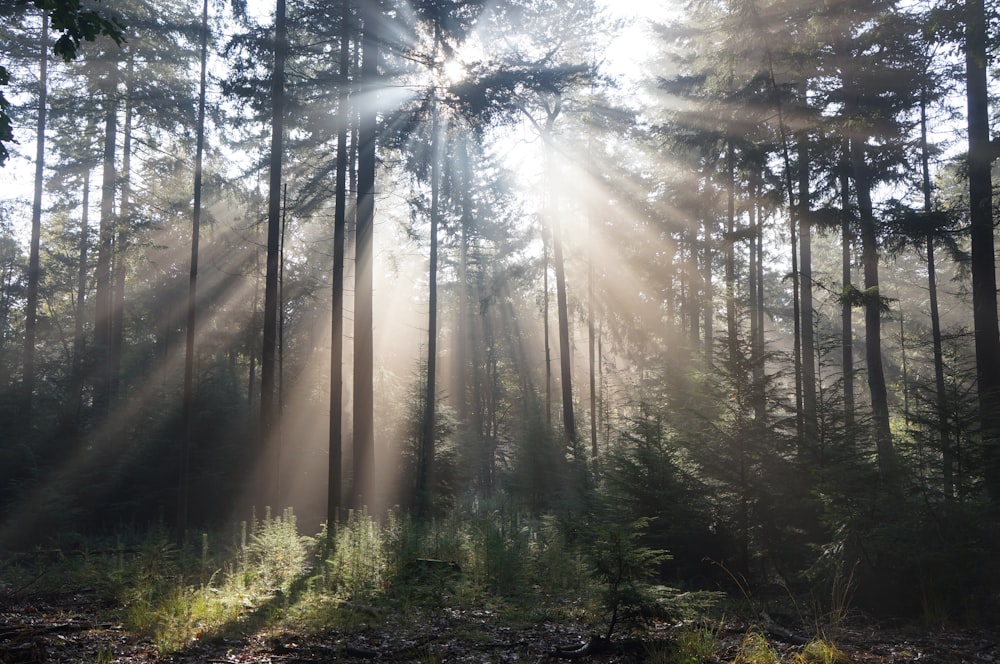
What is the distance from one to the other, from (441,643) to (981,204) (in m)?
12.1

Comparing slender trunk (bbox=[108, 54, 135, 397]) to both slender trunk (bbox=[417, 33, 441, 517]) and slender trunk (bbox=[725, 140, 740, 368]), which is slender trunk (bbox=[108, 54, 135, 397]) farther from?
slender trunk (bbox=[725, 140, 740, 368])

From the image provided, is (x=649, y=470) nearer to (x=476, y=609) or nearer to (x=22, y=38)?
(x=476, y=609)

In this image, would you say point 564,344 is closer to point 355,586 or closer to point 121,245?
point 355,586

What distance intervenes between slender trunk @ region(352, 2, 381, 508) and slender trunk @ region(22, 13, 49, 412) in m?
13.9

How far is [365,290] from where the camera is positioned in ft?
52.1

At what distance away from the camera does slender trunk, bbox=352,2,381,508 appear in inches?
616

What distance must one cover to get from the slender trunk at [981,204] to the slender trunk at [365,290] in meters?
12.2

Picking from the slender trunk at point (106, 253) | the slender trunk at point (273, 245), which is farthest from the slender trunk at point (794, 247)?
the slender trunk at point (106, 253)

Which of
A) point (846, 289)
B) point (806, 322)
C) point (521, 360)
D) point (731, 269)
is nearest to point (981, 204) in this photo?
point (846, 289)

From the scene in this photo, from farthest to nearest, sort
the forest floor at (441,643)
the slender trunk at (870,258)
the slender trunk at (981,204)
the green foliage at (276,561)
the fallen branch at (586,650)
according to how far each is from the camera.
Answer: the slender trunk at (870,258), the slender trunk at (981,204), the green foliage at (276,561), the fallen branch at (586,650), the forest floor at (441,643)

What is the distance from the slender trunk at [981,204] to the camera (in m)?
11.7

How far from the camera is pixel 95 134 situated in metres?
25.4

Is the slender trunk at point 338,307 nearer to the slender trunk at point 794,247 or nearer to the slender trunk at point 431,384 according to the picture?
the slender trunk at point 431,384

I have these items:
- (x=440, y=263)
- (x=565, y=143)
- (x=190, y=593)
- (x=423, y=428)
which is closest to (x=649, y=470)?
(x=190, y=593)
